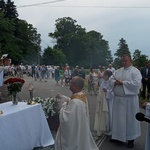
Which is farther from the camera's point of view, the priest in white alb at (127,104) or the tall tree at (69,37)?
the tall tree at (69,37)

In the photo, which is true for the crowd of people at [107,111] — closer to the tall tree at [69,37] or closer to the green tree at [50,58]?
the green tree at [50,58]

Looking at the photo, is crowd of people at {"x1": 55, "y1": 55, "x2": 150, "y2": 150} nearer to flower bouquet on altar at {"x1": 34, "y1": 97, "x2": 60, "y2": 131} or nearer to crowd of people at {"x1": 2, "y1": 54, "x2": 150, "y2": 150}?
crowd of people at {"x1": 2, "y1": 54, "x2": 150, "y2": 150}

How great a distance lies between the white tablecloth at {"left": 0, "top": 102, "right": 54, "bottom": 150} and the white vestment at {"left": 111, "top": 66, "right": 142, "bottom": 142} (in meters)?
1.61

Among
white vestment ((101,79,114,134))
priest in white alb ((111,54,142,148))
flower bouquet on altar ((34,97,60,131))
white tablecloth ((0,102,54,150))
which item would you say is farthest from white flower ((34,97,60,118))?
priest in white alb ((111,54,142,148))

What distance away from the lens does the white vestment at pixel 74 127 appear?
14.0ft

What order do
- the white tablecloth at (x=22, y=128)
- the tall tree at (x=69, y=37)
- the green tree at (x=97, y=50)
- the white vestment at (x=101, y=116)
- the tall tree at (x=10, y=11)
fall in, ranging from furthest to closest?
the green tree at (x=97, y=50) → the tall tree at (x=69, y=37) → the tall tree at (x=10, y=11) → the white vestment at (x=101, y=116) → the white tablecloth at (x=22, y=128)

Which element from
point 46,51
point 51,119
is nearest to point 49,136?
point 51,119

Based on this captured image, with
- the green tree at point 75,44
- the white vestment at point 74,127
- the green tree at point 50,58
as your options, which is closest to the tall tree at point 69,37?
the green tree at point 75,44

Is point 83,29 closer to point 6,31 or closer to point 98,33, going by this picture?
point 98,33

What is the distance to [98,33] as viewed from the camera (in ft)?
346

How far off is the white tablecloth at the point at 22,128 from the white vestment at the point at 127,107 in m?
1.61

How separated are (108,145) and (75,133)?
2392 millimetres

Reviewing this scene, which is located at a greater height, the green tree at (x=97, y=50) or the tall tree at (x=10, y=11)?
the tall tree at (x=10, y=11)

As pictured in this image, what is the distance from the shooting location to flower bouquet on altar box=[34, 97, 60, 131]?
7020 millimetres
